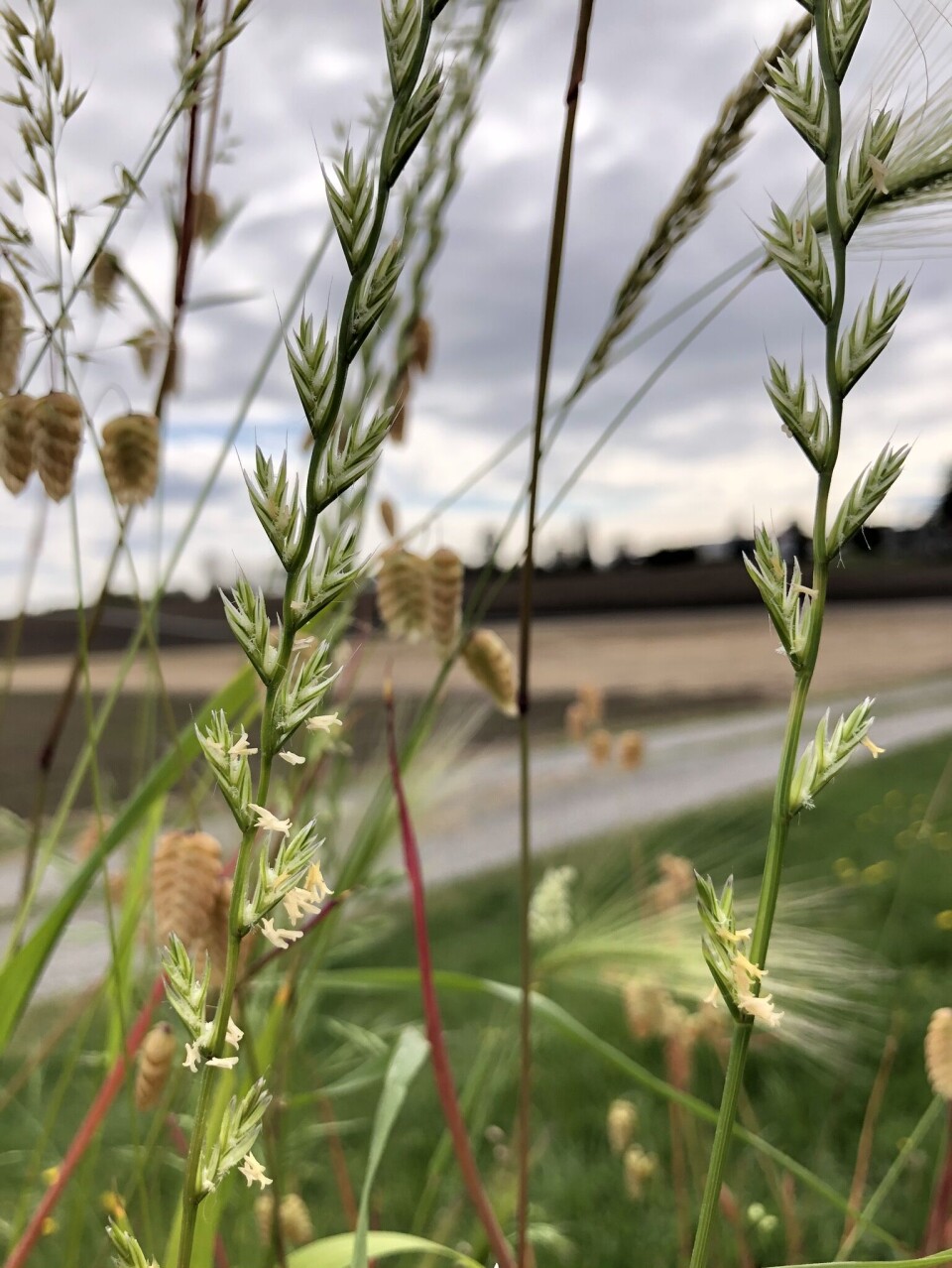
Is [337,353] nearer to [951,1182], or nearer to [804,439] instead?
[804,439]

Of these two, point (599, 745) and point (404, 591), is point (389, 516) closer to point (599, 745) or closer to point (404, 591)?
point (404, 591)

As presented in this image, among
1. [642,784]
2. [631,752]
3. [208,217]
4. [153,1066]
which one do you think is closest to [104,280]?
[208,217]


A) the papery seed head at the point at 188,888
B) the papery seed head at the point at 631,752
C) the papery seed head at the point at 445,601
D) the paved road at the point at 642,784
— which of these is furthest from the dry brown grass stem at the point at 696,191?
the paved road at the point at 642,784

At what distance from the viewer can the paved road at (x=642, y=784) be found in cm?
373

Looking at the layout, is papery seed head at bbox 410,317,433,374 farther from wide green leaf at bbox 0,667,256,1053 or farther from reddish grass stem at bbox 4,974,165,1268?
reddish grass stem at bbox 4,974,165,1268

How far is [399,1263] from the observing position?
872 millimetres

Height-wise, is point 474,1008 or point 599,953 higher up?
point 599,953

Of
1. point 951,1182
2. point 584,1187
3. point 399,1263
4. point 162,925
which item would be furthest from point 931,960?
point 162,925

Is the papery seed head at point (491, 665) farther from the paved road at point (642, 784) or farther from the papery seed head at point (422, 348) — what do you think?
the paved road at point (642, 784)

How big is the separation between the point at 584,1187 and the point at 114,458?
1117mm

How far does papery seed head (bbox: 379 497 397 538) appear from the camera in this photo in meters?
0.56

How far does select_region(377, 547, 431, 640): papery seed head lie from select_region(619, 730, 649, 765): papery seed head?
0.70m

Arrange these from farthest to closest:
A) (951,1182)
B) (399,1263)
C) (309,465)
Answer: (399,1263)
(951,1182)
(309,465)

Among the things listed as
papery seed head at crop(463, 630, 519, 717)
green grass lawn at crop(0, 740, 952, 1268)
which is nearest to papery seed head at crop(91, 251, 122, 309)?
papery seed head at crop(463, 630, 519, 717)
